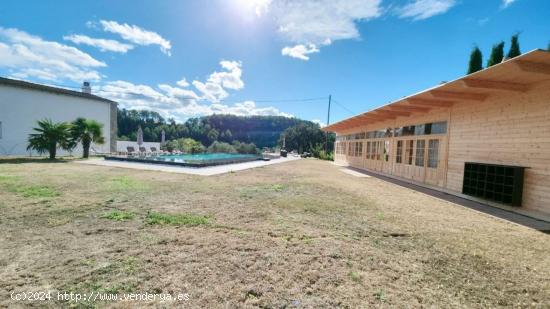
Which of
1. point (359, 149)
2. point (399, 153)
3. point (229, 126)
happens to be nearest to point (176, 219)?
point (399, 153)

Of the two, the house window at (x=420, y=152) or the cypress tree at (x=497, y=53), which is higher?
the cypress tree at (x=497, y=53)

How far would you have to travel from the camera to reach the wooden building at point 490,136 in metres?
5.75

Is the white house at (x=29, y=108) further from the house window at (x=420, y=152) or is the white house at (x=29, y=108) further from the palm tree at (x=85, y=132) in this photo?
the house window at (x=420, y=152)

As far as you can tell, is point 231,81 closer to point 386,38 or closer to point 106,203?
point 386,38

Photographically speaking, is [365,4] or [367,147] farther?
[367,147]

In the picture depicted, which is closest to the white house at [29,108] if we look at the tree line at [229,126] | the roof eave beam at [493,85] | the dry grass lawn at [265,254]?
the dry grass lawn at [265,254]

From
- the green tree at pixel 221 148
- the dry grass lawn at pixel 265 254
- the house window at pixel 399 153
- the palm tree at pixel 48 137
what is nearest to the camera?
the dry grass lawn at pixel 265 254

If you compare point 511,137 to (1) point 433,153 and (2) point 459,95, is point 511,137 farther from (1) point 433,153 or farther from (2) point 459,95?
(1) point 433,153

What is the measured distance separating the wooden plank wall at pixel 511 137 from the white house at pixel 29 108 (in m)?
26.0

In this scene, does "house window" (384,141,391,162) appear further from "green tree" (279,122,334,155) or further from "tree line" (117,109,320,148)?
"tree line" (117,109,320,148)

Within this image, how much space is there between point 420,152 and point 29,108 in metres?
26.3

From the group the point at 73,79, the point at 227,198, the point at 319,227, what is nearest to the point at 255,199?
the point at 227,198

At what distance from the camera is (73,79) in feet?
77.8

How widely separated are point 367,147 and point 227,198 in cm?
1367
